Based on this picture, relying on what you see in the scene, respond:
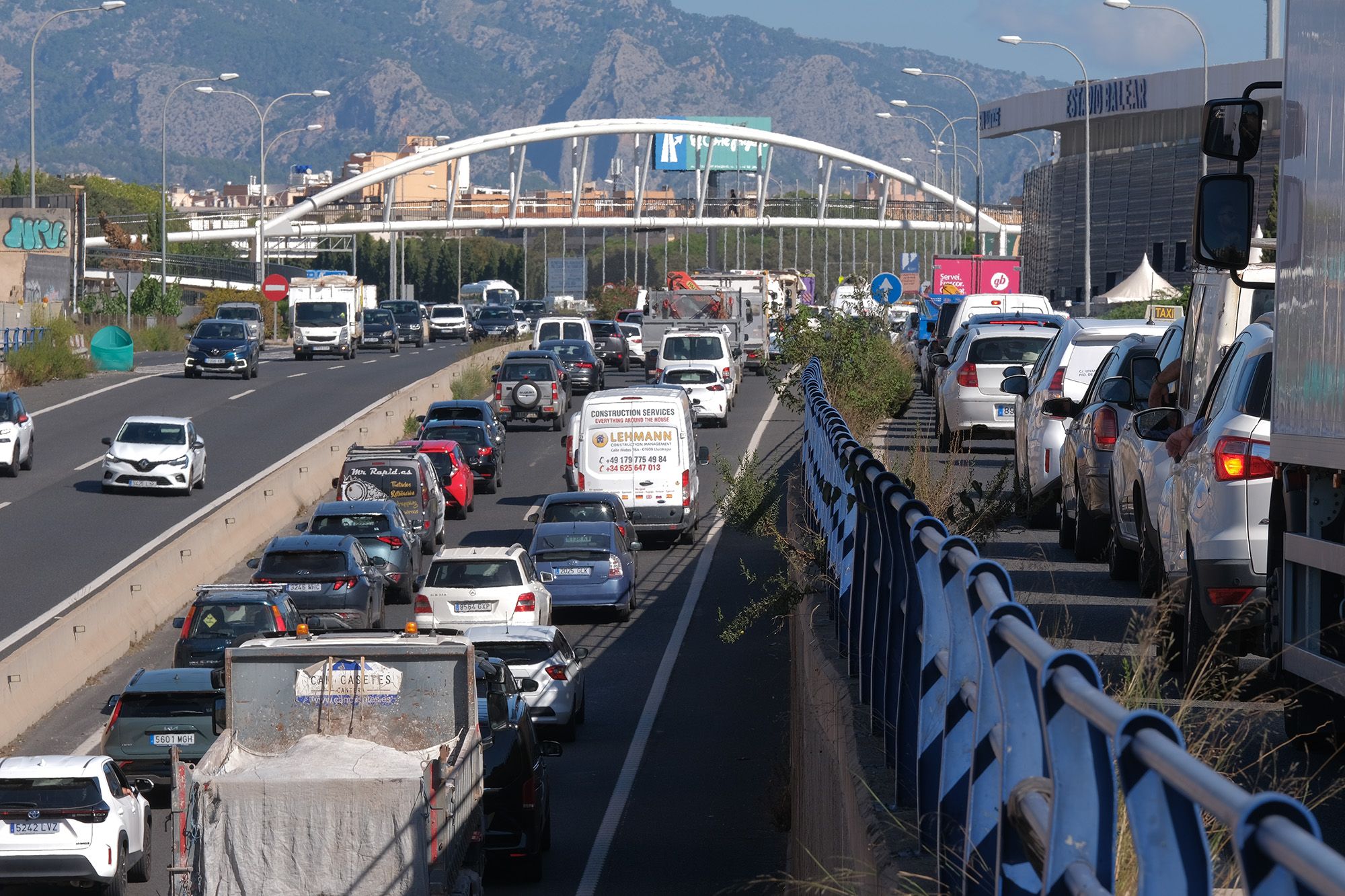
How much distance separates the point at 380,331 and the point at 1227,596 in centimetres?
6696

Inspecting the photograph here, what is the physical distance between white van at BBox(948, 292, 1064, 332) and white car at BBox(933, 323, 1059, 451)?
10733mm

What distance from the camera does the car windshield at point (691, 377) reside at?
156 feet

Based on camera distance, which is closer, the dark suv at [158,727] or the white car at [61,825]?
the white car at [61,825]

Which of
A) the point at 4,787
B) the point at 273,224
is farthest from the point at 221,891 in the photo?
the point at 273,224

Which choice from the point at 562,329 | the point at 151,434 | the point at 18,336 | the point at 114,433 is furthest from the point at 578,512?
the point at 18,336

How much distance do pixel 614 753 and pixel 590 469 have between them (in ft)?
42.7

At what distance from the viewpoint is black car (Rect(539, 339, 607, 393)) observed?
5678cm

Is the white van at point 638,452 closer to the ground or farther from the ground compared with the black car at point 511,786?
farther from the ground

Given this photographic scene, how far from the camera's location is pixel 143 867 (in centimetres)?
1636

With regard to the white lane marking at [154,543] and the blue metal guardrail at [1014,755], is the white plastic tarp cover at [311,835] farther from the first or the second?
the white lane marking at [154,543]

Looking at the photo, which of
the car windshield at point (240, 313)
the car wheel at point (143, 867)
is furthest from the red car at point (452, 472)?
the car windshield at point (240, 313)

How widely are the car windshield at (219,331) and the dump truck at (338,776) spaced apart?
45.5 meters

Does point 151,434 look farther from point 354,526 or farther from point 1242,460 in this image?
point 1242,460

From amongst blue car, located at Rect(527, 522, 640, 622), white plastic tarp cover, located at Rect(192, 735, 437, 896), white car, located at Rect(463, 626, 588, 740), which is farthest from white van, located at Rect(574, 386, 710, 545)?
white plastic tarp cover, located at Rect(192, 735, 437, 896)
